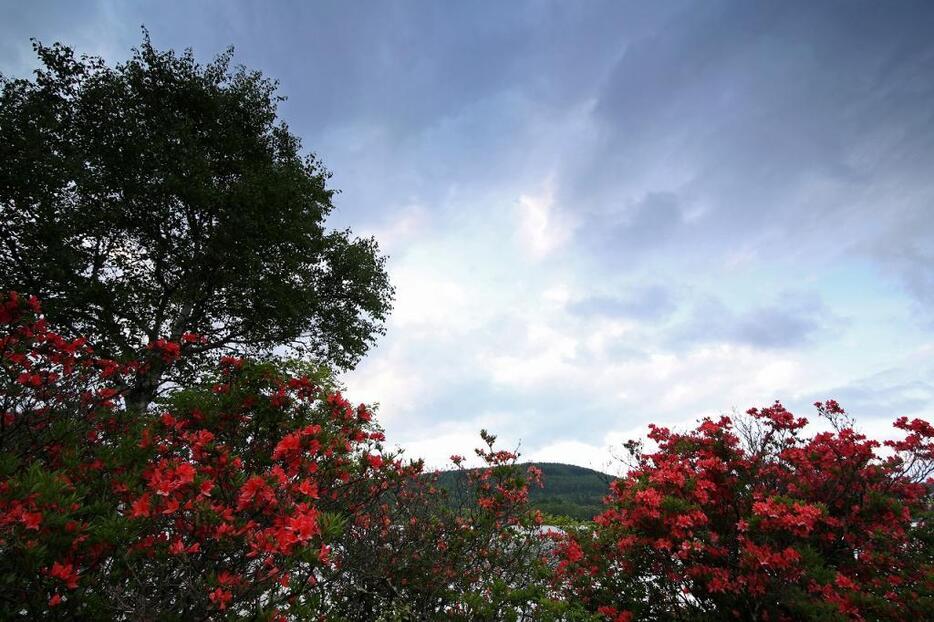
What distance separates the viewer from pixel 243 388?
15.6 ft

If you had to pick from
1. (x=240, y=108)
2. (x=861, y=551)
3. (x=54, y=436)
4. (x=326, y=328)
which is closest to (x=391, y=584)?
(x=54, y=436)

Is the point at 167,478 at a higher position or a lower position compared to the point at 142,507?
higher

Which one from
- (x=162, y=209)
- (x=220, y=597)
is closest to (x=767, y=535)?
(x=220, y=597)

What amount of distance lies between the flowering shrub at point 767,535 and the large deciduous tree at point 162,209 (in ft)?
31.2

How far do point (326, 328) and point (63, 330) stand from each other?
6588 millimetres

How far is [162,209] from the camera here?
12250 mm

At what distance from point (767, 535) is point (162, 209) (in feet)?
A: 48.1

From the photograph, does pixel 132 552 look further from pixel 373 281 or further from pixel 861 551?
pixel 373 281

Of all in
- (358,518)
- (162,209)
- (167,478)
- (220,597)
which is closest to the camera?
(220,597)

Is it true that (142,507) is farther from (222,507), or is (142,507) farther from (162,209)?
(162,209)

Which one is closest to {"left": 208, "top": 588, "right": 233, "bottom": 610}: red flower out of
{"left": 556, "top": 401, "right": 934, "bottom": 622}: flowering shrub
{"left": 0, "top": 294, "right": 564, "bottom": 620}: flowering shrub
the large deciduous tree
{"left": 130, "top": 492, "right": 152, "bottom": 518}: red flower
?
{"left": 0, "top": 294, "right": 564, "bottom": 620}: flowering shrub

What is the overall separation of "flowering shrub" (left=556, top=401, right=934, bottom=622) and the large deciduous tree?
31.2 feet

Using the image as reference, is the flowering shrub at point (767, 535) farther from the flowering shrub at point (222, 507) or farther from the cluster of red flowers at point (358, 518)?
the flowering shrub at point (222, 507)

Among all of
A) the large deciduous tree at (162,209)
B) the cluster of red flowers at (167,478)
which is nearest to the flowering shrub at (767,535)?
the cluster of red flowers at (167,478)
